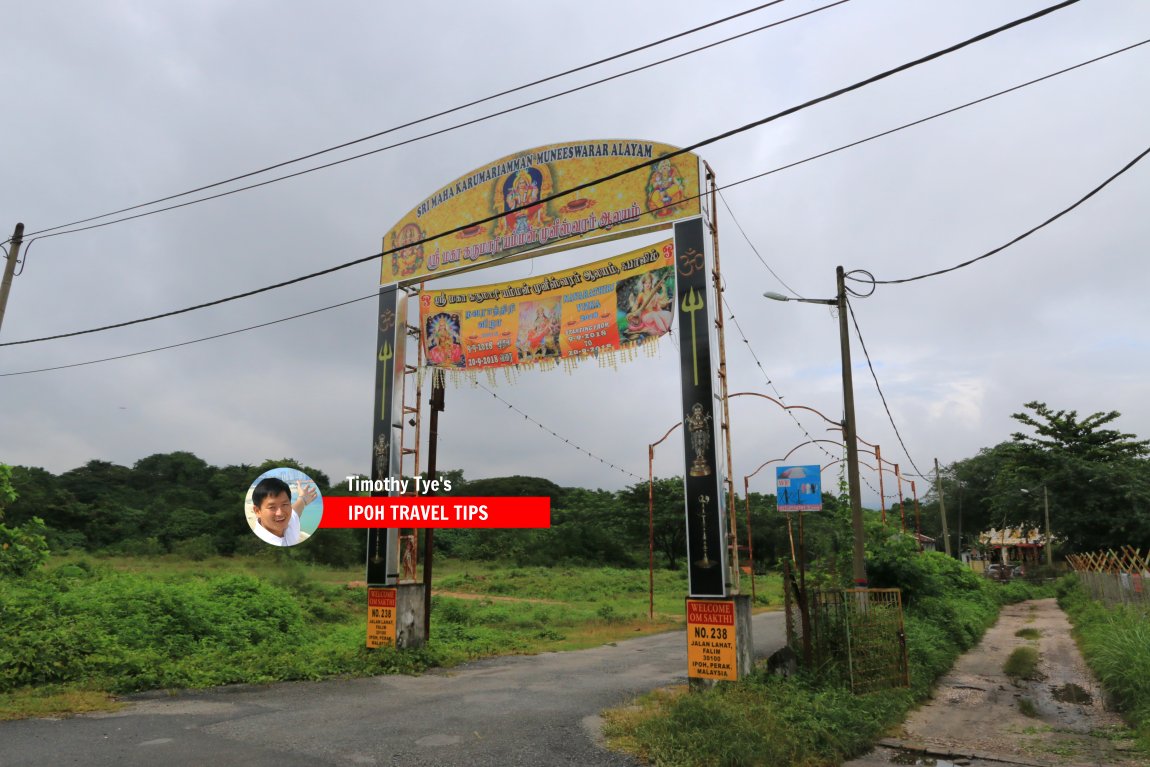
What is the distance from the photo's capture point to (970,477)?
237 ft

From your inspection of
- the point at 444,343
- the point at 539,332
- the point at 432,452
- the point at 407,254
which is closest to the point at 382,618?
the point at 432,452

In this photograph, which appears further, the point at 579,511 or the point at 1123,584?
the point at 579,511

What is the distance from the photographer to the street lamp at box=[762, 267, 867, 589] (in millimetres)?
14680

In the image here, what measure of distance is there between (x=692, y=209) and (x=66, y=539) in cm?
4268

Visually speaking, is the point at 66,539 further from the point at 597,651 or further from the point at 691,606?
the point at 691,606

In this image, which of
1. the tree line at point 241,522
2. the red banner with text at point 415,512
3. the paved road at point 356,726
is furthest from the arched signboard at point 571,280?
the tree line at point 241,522

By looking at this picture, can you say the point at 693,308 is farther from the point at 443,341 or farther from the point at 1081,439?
the point at 1081,439

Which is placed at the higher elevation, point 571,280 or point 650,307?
point 571,280

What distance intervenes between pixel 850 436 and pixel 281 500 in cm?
1420

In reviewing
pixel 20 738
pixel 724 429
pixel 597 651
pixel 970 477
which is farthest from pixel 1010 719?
pixel 970 477

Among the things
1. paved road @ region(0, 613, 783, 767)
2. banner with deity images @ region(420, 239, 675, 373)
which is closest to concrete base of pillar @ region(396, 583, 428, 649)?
paved road @ region(0, 613, 783, 767)

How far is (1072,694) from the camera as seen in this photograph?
503 inches

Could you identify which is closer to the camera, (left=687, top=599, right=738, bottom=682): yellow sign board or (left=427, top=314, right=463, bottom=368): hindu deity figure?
(left=687, top=599, right=738, bottom=682): yellow sign board

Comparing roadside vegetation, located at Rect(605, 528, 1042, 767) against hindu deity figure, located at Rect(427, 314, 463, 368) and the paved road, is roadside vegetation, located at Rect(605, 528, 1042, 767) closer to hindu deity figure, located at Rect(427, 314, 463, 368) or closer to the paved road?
the paved road
